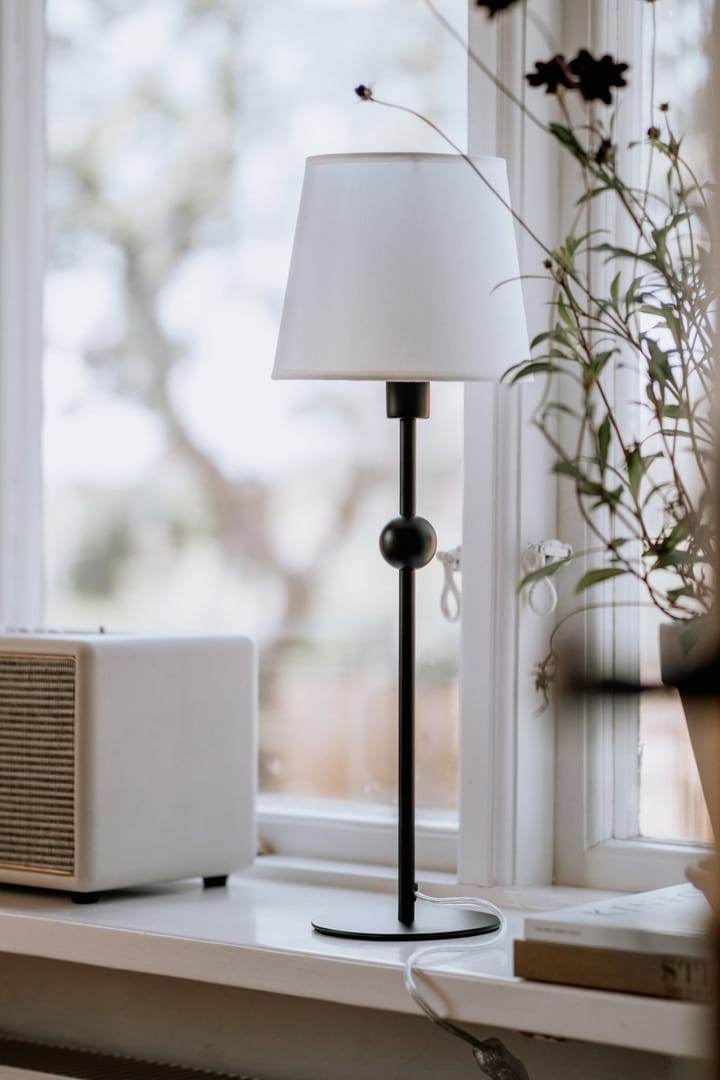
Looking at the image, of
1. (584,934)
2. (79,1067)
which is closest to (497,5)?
(584,934)

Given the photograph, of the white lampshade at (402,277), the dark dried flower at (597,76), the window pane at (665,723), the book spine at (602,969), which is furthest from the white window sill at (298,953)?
the dark dried flower at (597,76)

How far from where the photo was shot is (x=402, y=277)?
48.8 inches

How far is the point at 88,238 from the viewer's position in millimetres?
2066

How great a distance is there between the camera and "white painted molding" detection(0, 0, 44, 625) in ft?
6.51

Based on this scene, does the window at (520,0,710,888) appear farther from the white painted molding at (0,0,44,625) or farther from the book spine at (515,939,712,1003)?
the white painted molding at (0,0,44,625)

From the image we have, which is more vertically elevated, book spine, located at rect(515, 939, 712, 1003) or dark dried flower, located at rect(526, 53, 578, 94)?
dark dried flower, located at rect(526, 53, 578, 94)

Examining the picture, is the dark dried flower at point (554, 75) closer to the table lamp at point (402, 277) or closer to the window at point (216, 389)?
the table lamp at point (402, 277)

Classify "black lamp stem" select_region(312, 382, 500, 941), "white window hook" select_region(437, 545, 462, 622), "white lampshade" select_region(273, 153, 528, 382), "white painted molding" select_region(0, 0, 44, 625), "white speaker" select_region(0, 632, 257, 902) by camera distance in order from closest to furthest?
1. "white lampshade" select_region(273, 153, 528, 382)
2. "black lamp stem" select_region(312, 382, 500, 941)
3. "white speaker" select_region(0, 632, 257, 902)
4. "white window hook" select_region(437, 545, 462, 622)
5. "white painted molding" select_region(0, 0, 44, 625)

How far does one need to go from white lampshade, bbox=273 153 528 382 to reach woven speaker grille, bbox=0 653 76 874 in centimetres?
45

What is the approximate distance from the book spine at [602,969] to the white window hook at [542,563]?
0.47 meters

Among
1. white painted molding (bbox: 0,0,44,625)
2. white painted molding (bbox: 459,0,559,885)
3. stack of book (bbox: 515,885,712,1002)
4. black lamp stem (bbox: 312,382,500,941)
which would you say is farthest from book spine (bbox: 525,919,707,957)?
white painted molding (bbox: 0,0,44,625)

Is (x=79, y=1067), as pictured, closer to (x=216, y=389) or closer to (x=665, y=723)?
(x=665, y=723)

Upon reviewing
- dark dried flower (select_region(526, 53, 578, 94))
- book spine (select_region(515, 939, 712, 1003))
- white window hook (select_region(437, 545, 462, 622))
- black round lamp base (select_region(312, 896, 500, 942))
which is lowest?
black round lamp base (select_region(312, 896, 500, 942))

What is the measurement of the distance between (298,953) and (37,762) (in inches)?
15.1
